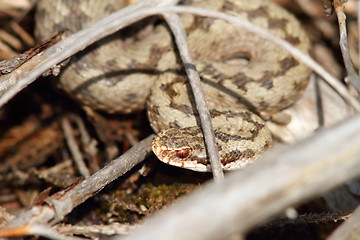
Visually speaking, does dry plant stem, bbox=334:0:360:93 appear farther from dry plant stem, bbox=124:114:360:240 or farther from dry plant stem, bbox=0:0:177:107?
dry plant stem, bbox=0:0:177:107

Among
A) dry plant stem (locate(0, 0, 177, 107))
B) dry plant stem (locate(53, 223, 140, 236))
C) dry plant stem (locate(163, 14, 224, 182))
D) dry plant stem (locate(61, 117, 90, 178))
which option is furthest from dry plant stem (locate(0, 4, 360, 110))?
dry plant stem (locate(61, 117, 90, 178))

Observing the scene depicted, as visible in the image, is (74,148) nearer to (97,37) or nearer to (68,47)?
(97,37)

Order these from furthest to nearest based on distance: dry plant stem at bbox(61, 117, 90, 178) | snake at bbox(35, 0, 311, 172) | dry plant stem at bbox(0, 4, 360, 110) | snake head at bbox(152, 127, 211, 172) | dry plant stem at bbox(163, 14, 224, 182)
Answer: dry plant stem at bbox(61, 117, 90, 178) → snake at bbox(35, 0, 311, 172) → snake head at bbox(152, 127, 211, 172) → dry plant stem at bbox(163, 14, 224, 182) → dry plant stem at bbox(0, 4, 360, 110)

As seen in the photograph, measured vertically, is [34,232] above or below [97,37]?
below

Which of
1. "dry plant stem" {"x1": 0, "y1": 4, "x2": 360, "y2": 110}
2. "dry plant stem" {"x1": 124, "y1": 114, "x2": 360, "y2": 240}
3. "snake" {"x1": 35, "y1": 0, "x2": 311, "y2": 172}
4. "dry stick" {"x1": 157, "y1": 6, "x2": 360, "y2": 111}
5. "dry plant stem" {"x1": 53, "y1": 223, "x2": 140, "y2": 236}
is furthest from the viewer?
"snake" {"x1": 35, "y1": 0, "x2": 311, "y2": 172}

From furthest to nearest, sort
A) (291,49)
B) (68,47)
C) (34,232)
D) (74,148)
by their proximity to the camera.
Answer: (74,148) < (68,47) < (291,49) < (34,232)

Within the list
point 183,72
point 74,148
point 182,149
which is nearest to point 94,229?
point 182,149
